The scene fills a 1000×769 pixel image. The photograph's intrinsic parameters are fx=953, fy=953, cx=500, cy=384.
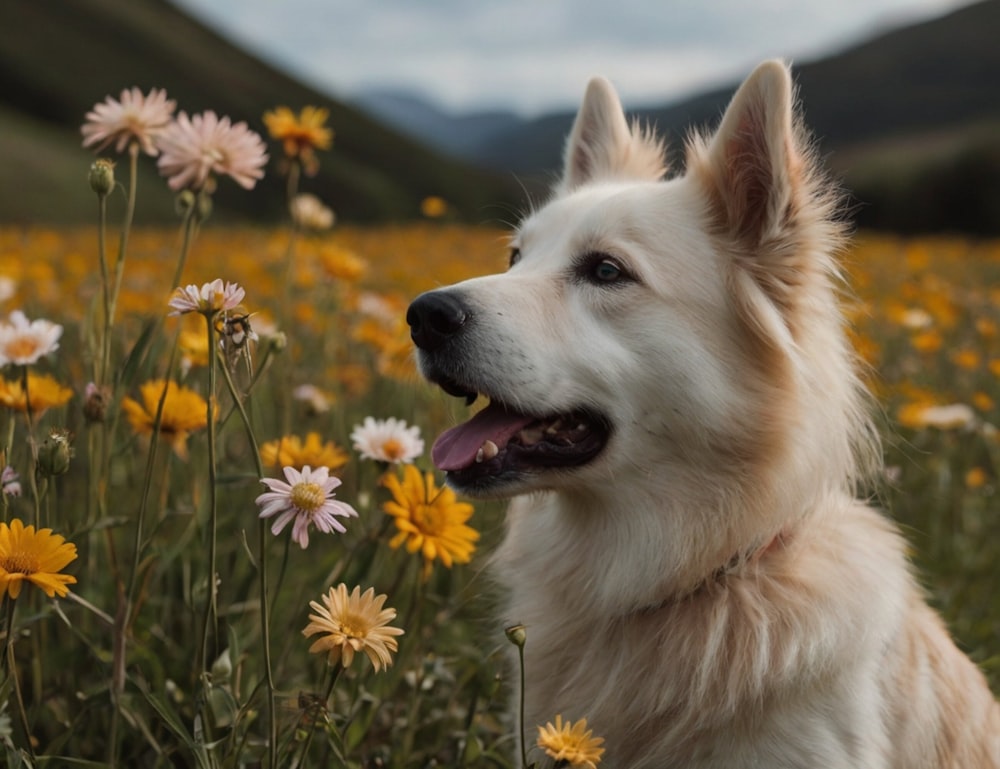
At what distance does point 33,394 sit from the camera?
2.06 m

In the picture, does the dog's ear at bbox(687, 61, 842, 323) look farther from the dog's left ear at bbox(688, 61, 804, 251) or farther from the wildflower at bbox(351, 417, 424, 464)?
the wildflower at bbox(351, 417, 424, 464)

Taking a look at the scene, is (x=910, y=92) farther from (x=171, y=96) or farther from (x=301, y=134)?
(x=301, y=134)

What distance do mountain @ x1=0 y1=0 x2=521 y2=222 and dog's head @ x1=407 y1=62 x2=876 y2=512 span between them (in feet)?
87.5

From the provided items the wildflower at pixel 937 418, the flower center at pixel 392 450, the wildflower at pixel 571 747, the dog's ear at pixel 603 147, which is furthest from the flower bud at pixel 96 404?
the wildflower at pixel 937 418

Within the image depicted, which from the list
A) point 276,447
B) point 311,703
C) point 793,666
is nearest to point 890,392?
point 793,666

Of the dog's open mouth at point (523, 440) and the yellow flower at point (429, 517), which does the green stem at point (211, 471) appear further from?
the dog's open mouth at point (523, 440)

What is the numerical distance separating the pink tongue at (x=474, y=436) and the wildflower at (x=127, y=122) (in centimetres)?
96

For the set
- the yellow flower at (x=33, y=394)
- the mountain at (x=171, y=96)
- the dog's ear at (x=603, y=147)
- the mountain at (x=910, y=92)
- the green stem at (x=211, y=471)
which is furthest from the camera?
the mountain at (x=910, y=92)

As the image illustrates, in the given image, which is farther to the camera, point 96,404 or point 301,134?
point 301,134

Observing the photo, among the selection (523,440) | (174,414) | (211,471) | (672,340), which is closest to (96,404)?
(174,414)

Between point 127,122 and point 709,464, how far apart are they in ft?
5.12

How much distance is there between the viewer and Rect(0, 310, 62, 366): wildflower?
2037mm

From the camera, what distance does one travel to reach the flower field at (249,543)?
1604mm

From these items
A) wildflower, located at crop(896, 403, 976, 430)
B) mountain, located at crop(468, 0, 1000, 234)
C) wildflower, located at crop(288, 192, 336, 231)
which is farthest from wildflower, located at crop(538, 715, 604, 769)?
mountain, located at crop(468, 0, 1000, 234)
